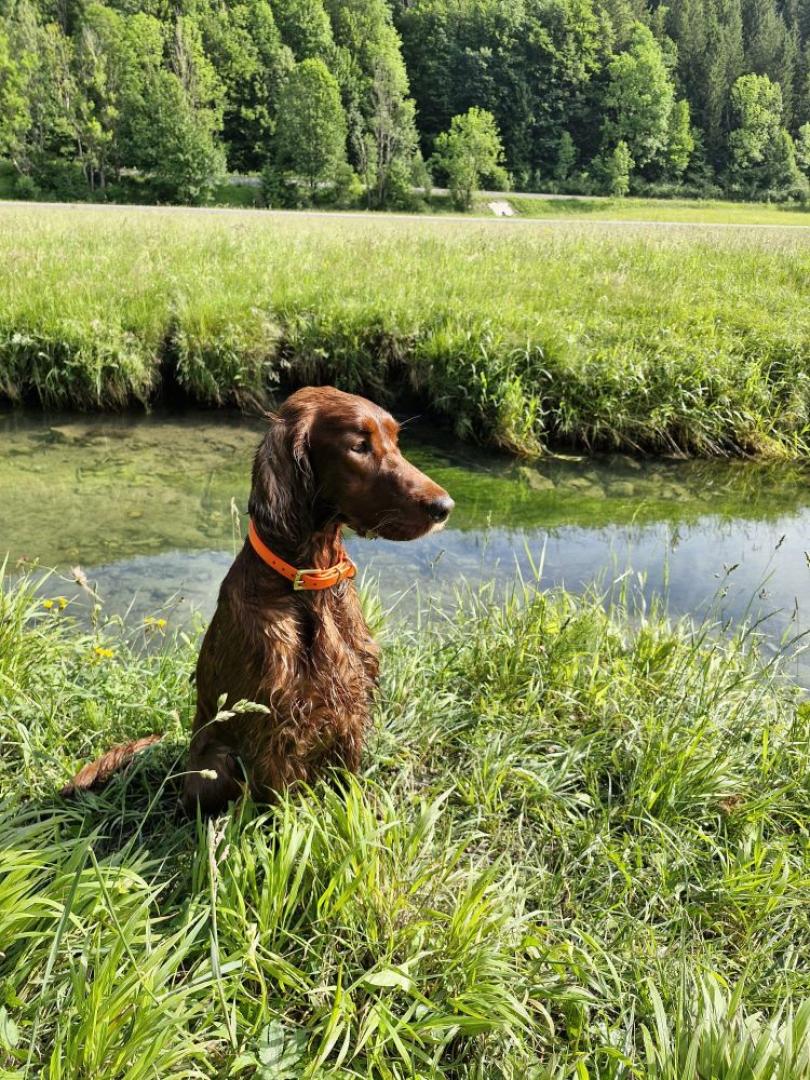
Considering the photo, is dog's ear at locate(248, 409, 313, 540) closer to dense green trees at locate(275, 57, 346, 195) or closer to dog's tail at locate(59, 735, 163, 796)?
dog's tail at locate(59, 735, 163, 796)

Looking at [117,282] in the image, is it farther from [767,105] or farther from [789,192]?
[767,105]

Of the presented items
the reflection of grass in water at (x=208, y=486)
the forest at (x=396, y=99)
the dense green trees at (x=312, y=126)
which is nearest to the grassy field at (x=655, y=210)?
the forest at (x=396, y=99)

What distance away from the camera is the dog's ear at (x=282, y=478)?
1760mm

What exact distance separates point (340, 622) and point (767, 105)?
7960 cm

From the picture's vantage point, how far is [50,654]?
302cm

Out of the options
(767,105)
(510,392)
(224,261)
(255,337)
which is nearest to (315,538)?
(510,392)

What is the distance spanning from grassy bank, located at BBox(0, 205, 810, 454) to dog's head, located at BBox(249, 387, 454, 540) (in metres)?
5.02

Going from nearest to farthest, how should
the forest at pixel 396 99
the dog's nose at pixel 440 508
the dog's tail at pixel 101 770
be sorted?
the dog's nose at pixel 440 508 < the dog's tail at pixel 101 770 < the forest at pixel 396 99

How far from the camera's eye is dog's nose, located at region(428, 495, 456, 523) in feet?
5.64

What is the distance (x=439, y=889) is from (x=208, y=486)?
4472 mm

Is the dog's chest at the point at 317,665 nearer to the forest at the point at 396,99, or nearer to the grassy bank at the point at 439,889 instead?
the grassy bank at the point at 439,889

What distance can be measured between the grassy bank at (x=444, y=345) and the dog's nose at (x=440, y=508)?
5044 millimetres

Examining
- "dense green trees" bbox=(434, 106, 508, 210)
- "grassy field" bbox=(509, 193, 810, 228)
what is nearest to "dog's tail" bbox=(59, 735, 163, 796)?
"grassy field" bbox=(509, 193, 810, 228)

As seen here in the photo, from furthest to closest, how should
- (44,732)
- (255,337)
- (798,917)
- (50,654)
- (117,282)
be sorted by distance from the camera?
(117,282) < (255,337) < (50,654) < (44,732) < (798,917)
